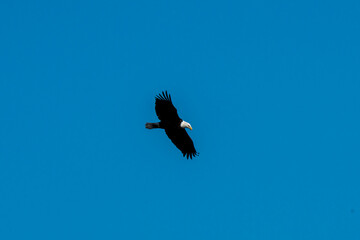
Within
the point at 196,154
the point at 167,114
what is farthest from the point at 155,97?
the point at 196,154

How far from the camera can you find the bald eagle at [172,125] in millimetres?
37188

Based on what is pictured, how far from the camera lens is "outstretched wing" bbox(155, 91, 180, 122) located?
1459 inches

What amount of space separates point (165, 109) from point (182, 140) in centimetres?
279

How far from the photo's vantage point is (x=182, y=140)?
39688 mm

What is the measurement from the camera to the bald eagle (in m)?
37.2

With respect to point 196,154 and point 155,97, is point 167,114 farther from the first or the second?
point 196,154

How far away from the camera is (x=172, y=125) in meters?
38.5

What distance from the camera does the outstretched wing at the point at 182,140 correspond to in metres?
39.1

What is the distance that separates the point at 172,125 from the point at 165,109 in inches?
53.6

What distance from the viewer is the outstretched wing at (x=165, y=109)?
37062 millimetres

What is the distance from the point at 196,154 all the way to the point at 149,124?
301 centimetres

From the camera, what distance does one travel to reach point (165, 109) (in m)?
37.4

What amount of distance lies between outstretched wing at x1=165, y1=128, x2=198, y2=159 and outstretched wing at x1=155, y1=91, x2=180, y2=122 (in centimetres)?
108

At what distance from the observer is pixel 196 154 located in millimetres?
40281
